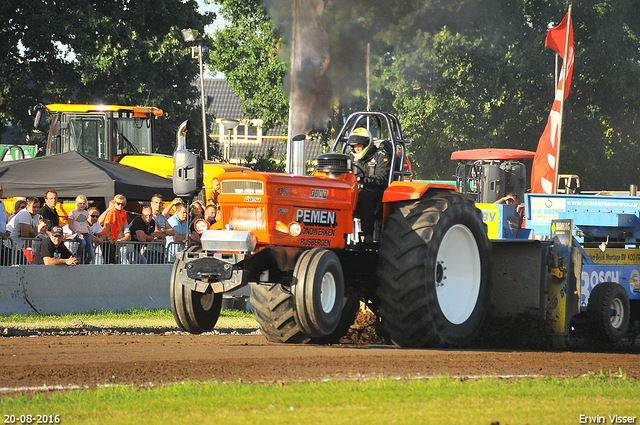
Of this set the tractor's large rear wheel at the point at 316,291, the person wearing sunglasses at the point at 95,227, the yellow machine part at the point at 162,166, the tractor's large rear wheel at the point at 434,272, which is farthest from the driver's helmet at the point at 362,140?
the yellow machine part at the point at 162,166

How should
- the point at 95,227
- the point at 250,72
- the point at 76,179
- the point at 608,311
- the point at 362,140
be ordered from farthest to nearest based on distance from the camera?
the point at 250,72 < the point at 76,179 < the point at 95,227 < the point at 608,311 < the point at 362,140

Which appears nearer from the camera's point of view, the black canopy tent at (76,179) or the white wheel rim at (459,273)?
the white wheel rim at (459,273)

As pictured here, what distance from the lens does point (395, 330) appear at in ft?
28.4

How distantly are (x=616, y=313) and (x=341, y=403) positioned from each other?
19.6 ft

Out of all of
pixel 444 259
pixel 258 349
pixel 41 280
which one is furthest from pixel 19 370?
pixel 41 280

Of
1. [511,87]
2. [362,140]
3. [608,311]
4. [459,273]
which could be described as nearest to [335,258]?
[362,140]

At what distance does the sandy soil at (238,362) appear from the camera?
660 centimetres

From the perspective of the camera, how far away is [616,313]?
10.5m

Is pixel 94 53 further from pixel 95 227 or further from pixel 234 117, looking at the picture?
pixel 234 117

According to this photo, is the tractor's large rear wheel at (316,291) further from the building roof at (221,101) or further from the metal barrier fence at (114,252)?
the building roof at (221,101)

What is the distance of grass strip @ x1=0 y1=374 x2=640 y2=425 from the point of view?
16.9 feet

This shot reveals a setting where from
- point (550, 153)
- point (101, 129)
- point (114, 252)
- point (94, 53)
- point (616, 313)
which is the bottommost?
point (616, 313)

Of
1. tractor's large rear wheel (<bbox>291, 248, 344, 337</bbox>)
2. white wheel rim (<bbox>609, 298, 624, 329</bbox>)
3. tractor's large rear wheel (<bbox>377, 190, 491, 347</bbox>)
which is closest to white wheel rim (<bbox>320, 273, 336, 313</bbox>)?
tractor's large rear wheel (<bbox>291, 248, 344, 337</bbox>)

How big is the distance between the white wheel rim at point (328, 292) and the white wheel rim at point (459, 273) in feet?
4.81
